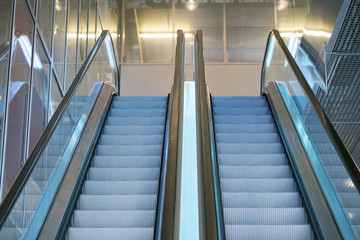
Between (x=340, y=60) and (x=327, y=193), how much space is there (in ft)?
6.58

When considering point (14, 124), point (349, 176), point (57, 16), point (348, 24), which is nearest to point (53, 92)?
point (57, 16)

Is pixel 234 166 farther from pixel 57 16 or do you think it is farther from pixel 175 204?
pixel 57 16

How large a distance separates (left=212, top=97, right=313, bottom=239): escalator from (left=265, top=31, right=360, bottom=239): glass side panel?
0.42 metres

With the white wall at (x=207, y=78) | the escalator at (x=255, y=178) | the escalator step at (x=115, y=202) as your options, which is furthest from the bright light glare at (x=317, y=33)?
the white wall at (x=207, y=78)

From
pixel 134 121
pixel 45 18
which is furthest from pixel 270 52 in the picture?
pixel 45 18

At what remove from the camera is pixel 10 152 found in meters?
5.56

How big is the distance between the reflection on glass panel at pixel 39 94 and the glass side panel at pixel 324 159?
3148 millimetres

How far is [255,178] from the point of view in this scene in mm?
5914

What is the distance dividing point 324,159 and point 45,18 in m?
4.35

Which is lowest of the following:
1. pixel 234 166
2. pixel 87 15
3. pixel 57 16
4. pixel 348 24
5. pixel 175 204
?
pixel 175 204

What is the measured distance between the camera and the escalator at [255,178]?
15.8 feet

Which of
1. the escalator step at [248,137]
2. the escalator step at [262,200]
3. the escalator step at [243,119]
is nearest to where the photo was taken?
the escalator step at [262,200]

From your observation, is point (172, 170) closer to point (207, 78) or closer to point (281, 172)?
point (281, 172)

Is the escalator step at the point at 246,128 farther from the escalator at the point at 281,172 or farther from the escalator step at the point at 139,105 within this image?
the escalator step at the point at 139,105
